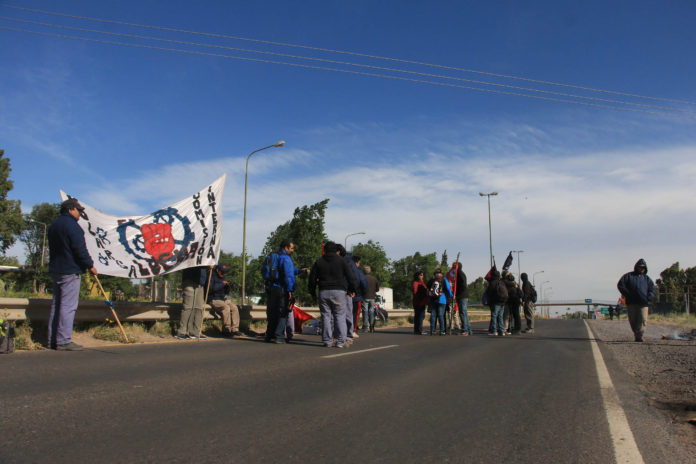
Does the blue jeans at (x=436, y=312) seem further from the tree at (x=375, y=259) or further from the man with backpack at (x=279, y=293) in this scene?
the tree at (x=375, y=259)

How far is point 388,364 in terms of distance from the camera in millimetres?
7090

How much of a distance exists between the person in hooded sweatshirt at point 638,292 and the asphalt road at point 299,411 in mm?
6230

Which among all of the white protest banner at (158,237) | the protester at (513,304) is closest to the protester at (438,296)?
the protester at (513,304)

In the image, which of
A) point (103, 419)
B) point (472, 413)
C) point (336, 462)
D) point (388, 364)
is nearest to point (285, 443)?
point (336, 462)

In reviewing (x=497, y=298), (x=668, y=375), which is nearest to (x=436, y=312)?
(x=497, y=298)

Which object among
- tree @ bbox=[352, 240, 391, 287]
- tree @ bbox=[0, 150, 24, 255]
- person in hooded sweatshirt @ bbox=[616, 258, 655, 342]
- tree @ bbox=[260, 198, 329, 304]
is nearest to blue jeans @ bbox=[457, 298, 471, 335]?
person in hooded sweatshirt @ bbox=[616, 258, 655, 342]

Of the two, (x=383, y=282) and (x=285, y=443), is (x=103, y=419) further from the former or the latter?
(x=383, y=282)

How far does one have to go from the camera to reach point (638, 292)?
12344 millimetres

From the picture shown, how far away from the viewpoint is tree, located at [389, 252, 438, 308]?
9969cm

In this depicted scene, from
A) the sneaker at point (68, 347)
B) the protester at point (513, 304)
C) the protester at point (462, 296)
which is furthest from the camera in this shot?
the protester at point (513, 304)

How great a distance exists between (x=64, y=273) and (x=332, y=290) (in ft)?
14.5

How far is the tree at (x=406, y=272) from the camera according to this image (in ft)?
327

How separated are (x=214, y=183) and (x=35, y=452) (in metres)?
8.32

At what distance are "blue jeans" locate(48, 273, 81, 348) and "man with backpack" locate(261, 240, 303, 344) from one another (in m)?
3.33
